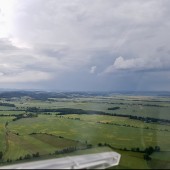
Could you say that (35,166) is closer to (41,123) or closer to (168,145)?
(168,145)

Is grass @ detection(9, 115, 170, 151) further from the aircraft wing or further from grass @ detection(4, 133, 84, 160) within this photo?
the aircraft wing

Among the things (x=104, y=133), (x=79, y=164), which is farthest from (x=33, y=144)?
(x=79, y=164)

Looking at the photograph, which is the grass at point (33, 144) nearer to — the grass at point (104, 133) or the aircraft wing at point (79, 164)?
the grass at point (104, 133)

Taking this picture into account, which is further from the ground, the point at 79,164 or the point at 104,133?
the point at 79,164

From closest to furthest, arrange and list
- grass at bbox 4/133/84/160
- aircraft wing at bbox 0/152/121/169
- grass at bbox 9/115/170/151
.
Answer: aircraft wing at bbox 0/152/121/169
grass at bbox 4/133/84/160
grass at bbox 9/115/170/151

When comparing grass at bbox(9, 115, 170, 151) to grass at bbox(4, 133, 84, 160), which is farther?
grass at bbox(9, 115, 170, 151)

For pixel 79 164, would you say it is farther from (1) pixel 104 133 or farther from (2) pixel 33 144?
(1) pixel 104 133

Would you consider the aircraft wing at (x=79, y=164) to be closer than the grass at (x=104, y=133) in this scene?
Yes

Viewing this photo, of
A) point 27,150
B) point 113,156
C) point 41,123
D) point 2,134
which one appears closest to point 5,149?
point 27,150

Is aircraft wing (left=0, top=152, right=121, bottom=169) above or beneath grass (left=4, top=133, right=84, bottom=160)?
above

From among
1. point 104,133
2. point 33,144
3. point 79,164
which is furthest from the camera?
point 104,133

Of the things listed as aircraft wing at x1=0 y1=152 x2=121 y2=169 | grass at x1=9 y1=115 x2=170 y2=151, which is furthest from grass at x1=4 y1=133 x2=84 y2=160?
aircraft wing at x1=0 y1=152 x2=121 y2=169

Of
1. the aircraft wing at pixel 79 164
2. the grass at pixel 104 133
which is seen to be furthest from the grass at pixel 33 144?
the aircraft wing at pixel 79 164
